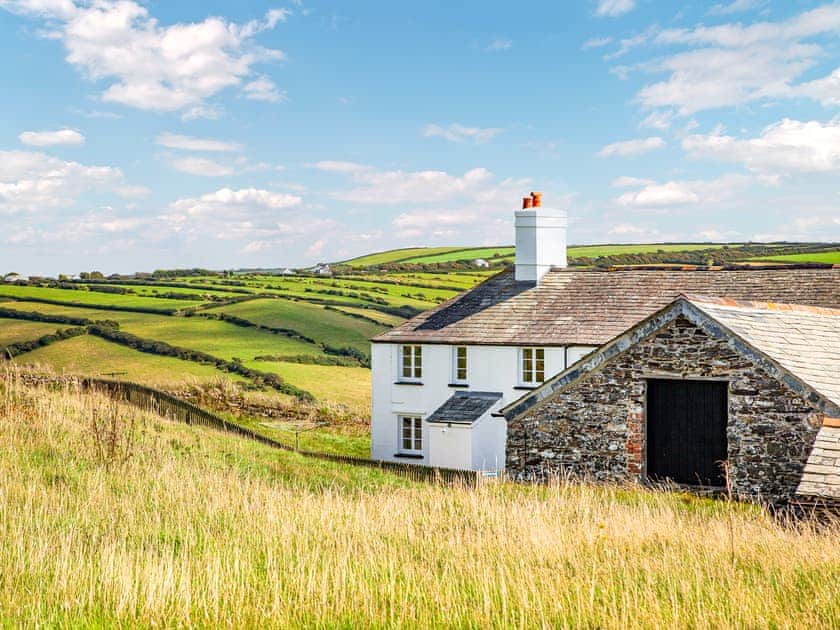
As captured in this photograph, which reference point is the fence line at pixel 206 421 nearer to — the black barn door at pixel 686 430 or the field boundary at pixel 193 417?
the field boundary at pixel 193 417

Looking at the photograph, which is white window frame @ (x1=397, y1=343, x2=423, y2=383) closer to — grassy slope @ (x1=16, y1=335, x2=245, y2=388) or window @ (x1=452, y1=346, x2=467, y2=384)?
window @ (x1=452, y1=346, x2=467, y2=384)

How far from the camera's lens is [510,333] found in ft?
111

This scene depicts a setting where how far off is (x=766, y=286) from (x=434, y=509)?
24.4 metres

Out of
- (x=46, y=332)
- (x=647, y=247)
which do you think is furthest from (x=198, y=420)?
(x=647, y=247)

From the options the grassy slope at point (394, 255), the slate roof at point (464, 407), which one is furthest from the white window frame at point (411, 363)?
the grassy slope at point (394, 255)

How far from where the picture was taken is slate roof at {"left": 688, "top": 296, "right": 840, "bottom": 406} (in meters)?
16.9

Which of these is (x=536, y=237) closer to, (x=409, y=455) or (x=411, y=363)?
(x=411, y=363)

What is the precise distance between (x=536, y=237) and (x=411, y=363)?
286 inches

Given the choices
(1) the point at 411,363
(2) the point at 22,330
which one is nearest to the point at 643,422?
(1) the point at 411,363

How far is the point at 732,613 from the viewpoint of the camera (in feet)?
24.0

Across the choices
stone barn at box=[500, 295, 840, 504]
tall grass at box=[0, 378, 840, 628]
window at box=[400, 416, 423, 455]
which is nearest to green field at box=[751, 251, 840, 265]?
window at box=[400, 416, 423, 455]

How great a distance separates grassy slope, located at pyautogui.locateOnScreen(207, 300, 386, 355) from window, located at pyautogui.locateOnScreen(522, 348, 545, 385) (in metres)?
25.1

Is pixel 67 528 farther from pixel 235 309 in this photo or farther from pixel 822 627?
pixel 235 309

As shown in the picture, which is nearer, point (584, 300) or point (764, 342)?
point (764, 342)
